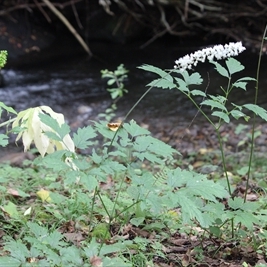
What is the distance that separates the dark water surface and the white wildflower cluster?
3.98 meters

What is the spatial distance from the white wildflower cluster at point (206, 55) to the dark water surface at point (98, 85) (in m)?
3.98

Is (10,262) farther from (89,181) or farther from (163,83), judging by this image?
(163,83)

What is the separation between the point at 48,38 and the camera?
10055 millimetres

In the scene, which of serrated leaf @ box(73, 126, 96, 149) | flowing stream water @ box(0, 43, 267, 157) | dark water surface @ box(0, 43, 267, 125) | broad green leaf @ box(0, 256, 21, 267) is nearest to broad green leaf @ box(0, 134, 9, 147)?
serrated leaf @ box(73, 126, 96, 149)

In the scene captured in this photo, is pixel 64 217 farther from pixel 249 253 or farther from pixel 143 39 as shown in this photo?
pixel 143 39

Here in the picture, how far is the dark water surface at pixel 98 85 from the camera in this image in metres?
6.79

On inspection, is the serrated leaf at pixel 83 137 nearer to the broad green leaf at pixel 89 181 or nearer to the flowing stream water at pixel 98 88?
the broad green leaf at pixel 89 181

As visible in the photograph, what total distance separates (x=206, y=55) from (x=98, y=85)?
6039 millimetres

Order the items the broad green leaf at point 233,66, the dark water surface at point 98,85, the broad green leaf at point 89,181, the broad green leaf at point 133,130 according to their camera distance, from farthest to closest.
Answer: the dark water surface at point 98,85, the broad green leaf at point 233,66, the broad green leaf at point 133,130, the broad green leaf at point 89,181

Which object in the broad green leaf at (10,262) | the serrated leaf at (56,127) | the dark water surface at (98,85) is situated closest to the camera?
the broad green leaf at (10,262)

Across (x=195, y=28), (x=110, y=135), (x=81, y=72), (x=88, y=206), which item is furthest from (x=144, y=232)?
(x=195, y=28)

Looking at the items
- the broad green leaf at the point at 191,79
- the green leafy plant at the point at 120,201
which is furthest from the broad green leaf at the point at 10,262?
the broad green leaf at the point at 191,79

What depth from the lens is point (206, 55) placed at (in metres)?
1.81

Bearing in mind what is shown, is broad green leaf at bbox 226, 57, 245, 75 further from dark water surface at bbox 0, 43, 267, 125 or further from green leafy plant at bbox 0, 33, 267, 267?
dark water surface at bbox 0, 43, 267, 125
